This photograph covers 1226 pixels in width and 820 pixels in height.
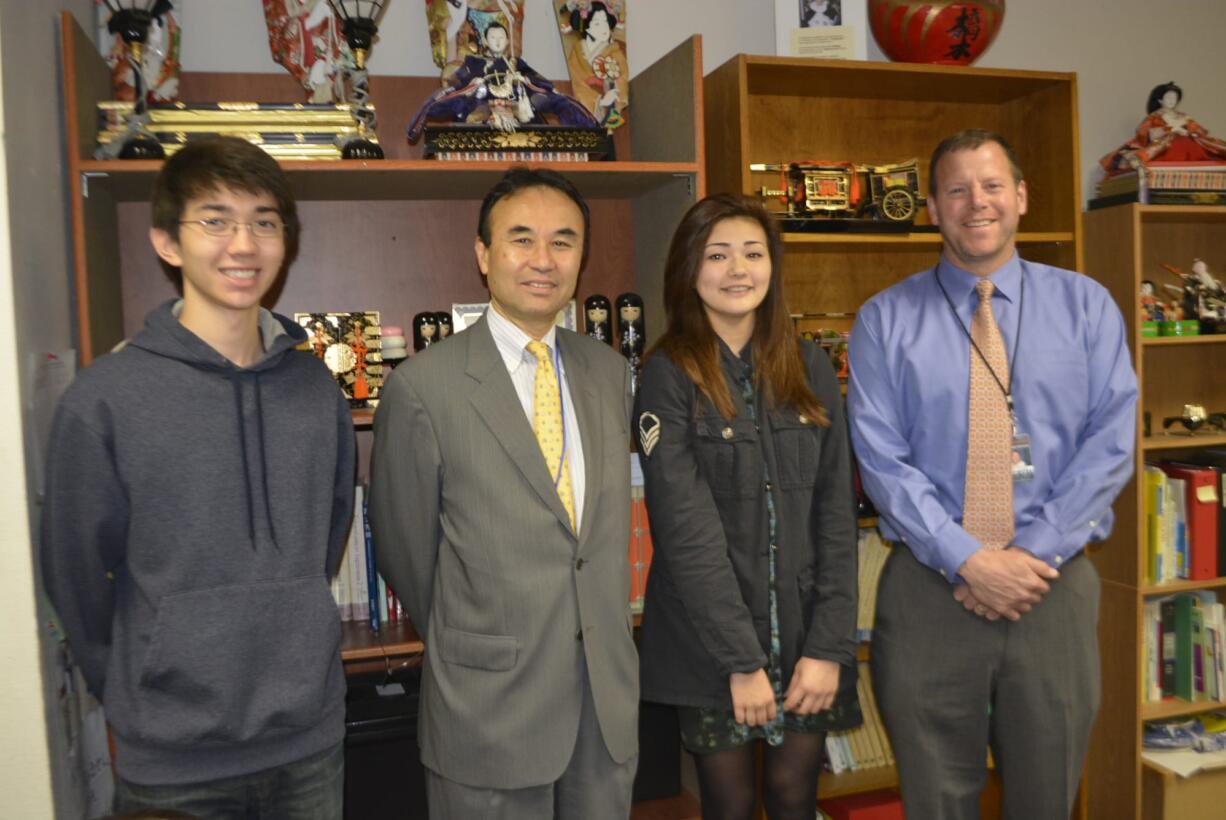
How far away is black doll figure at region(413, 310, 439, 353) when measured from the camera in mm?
2393

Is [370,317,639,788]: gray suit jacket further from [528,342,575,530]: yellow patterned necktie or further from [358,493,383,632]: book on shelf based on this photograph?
[358,493,383,632]: book on shelf

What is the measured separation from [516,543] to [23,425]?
806mm

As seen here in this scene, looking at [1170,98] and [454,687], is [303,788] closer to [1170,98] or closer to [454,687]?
[454,687]

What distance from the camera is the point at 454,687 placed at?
162cm

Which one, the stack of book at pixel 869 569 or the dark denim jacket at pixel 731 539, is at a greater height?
the dark denim jacket at pixel 731 539

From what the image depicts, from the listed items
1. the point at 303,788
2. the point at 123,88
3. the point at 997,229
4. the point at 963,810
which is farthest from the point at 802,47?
the point at 303,788

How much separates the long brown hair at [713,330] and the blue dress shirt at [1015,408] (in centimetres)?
20

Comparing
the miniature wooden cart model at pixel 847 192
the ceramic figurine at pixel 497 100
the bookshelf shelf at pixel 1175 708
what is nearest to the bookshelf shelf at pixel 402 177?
the ceramic figurine at pixel 497 100

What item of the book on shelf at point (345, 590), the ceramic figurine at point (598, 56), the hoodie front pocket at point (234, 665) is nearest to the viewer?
the hoodie front pocket at point (234, 665)

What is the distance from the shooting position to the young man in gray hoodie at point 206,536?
55.3 inches

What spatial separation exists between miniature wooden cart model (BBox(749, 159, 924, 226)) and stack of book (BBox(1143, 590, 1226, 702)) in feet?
5.07

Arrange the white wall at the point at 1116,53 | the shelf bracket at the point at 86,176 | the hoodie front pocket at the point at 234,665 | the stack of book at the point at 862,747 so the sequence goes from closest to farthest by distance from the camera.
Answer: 1. the hoodie front pocket at the point at 234,665
2. the shelf bracket at the point at 86,176
3. the stack of book at the point at 862,747
4. the white wall at the point at 1116,53

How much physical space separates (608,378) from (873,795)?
158 cm

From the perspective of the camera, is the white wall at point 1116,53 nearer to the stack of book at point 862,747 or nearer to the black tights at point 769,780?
the stack of book at point 862,747
